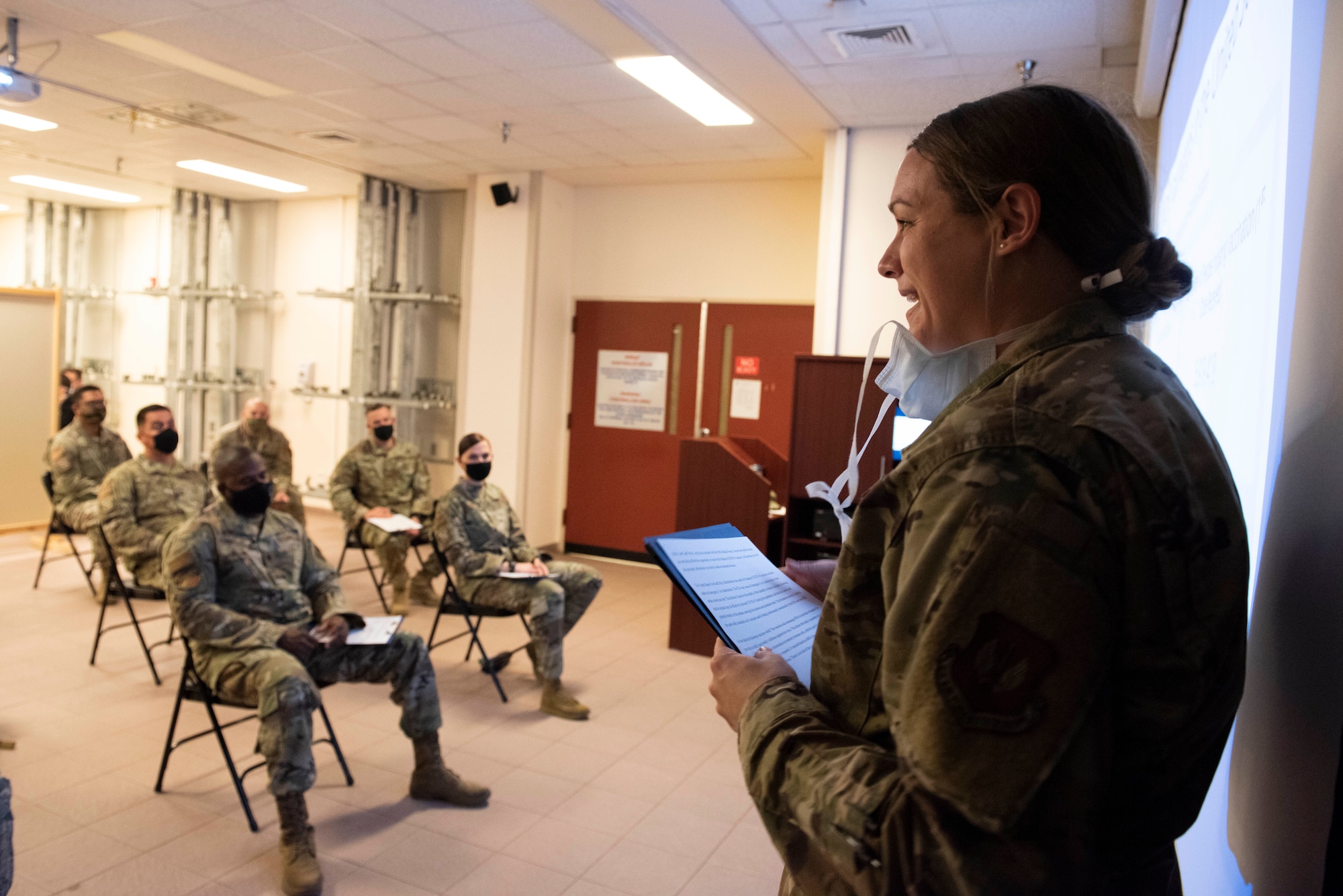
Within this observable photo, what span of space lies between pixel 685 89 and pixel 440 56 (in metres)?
1.37

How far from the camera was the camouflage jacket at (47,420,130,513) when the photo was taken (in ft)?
18.7

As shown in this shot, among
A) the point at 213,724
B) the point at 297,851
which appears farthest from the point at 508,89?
the point at 297,851

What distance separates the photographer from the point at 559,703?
4223 millimetres

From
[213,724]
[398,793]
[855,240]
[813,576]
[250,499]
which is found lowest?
[398,793]

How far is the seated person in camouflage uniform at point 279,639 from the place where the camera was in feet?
9.34

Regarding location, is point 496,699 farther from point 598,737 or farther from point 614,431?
point 614,431

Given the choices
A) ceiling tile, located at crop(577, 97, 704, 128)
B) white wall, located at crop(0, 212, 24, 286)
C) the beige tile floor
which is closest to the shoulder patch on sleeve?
the beige tile floor

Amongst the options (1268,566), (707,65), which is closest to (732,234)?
(707,65)

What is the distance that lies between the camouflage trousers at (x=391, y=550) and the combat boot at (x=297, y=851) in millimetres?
3109

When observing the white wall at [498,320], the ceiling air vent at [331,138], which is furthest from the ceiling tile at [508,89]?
the white wall at [498,320]

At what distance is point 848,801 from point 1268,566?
620mm

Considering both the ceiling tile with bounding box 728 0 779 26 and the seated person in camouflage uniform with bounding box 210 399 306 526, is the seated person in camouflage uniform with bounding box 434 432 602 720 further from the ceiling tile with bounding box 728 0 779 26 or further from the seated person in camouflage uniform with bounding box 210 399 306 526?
the ceiling tile with bounding box 728 0 779 26

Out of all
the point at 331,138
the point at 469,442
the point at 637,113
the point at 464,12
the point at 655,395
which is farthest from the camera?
the point at 655,395

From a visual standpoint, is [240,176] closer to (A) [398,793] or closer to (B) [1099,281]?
(A) [398,793]
